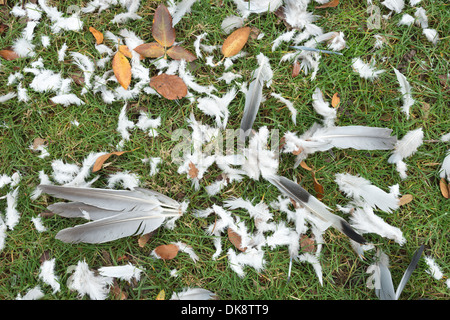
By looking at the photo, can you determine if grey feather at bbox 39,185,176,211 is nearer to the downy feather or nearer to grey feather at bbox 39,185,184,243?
grey feather at bbox 39,185,184,243

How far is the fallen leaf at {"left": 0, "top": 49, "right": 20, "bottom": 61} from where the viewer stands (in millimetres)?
2357

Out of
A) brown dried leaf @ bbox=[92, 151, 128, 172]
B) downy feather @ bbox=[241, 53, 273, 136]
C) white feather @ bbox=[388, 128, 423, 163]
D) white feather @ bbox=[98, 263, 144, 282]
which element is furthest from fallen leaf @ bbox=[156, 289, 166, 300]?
white feather @ bbox=[388, 128, 423, 163]

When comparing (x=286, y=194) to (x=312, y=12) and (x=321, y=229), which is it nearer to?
(x=321, y=229)

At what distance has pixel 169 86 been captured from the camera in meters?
2.27

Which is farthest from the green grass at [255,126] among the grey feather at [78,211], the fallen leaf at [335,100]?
the grey feather at [78,211]

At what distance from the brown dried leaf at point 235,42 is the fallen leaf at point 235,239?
4.05 feet

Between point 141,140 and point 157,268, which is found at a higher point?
point 141,140

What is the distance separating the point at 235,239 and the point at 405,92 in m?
1.57

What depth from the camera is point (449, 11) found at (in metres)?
2.34

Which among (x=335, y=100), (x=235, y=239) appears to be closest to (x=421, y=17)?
(x=335, y=100)

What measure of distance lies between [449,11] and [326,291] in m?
2.16

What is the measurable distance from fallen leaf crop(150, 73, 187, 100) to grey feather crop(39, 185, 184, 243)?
0.68m
